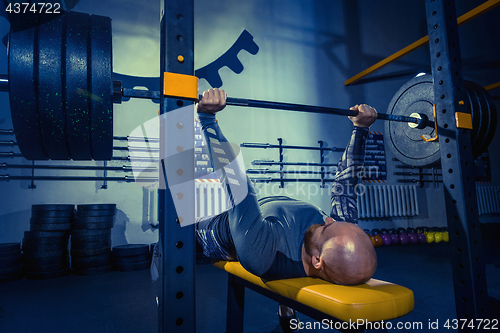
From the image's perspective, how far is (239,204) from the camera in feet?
3.61

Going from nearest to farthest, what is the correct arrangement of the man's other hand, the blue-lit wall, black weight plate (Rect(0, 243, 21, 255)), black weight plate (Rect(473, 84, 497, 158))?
the man's other hand < black weight plate (Rect(473, 84, 497, 158)) < black weight plate (Rect(0, 243, 21, 255)) < the blue-lit wall

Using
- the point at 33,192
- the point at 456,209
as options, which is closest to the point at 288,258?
the point at 456,209

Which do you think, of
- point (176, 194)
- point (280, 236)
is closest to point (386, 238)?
point (280, 236)

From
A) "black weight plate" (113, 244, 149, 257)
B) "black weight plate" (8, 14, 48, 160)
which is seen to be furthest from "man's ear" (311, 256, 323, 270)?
"black weight plate" (113, 244, 149, 257)

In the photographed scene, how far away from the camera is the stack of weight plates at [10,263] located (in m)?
2.51

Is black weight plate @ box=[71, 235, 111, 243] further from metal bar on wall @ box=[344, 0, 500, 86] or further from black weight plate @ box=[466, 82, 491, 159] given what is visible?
metal bar on wall @ box=[344, 0, 500, 86]

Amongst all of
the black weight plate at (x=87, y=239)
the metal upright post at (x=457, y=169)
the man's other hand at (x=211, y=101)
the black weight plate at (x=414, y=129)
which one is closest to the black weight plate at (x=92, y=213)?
the black weight plate at (x=87, y=239)

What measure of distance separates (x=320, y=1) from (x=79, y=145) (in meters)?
5.02

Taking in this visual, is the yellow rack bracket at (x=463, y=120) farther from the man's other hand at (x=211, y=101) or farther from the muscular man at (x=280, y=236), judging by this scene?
the man's other hand at (x=211, y=101)

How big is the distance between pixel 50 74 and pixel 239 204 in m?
0.75

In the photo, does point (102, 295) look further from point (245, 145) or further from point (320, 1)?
point (320, 1)

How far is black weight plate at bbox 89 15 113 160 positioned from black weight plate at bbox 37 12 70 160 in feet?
0.29

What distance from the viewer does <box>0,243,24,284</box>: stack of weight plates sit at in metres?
2.51

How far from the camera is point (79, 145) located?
1.03 m
